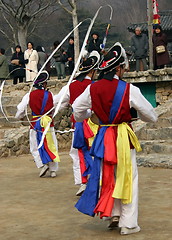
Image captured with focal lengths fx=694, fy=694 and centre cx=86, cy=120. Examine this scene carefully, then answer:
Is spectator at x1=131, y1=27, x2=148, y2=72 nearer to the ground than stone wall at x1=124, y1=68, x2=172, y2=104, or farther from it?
farther from it

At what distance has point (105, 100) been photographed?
7078 mm

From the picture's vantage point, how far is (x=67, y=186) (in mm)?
10781

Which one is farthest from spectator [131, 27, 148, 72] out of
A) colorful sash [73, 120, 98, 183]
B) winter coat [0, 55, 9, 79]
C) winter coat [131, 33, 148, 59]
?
colorful sash [73, 120, 98, 183]

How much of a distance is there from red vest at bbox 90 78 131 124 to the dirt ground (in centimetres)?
121

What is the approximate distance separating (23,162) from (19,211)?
606 cm

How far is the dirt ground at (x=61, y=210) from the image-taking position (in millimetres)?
7215

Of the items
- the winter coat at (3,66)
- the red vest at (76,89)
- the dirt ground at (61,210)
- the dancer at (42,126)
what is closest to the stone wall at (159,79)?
Answer: the winter coat at (3,66)

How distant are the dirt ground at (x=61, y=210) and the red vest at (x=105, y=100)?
1208 mm

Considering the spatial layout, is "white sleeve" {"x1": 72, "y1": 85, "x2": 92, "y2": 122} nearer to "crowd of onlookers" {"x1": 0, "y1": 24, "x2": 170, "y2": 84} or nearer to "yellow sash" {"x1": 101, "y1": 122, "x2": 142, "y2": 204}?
"yellow sash" {"x1": 101, "y1": 122, "x2": 142, "y2": 204}

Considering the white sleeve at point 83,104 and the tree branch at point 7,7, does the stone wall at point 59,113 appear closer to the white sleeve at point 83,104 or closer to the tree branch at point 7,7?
the tree branch at point 7,7

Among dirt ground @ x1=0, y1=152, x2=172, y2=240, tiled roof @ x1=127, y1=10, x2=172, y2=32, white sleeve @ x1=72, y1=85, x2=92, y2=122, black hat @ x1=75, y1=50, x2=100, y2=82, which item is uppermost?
tiled roof @ x1=127, y1=10, x2=172, y2=32

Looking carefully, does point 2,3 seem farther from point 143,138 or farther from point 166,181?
point 166,181

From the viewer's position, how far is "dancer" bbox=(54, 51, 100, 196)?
9336mm

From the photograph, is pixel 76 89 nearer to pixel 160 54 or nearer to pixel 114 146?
pixel 114 146
